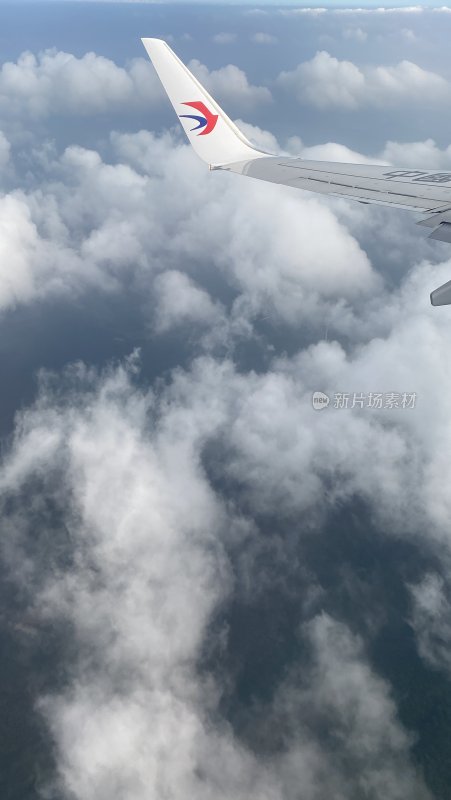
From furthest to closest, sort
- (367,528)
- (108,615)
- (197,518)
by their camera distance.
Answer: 1. (197,518)
2. (367,528)
3. (108,615)

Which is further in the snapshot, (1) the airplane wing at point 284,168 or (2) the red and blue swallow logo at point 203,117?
(2) the red and blue swallow logo at point 203,117

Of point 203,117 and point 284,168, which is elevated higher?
point 203,117

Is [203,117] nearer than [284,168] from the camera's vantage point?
Yes

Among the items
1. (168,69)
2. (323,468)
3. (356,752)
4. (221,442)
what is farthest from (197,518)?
(168,69)

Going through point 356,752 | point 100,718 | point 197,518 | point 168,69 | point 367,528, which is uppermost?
point 168,69

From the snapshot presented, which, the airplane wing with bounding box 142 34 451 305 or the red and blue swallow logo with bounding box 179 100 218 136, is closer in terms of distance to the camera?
the airplane wing with bounding box 142 34 451 305

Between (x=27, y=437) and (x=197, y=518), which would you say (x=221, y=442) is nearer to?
(x=197, y=518)
